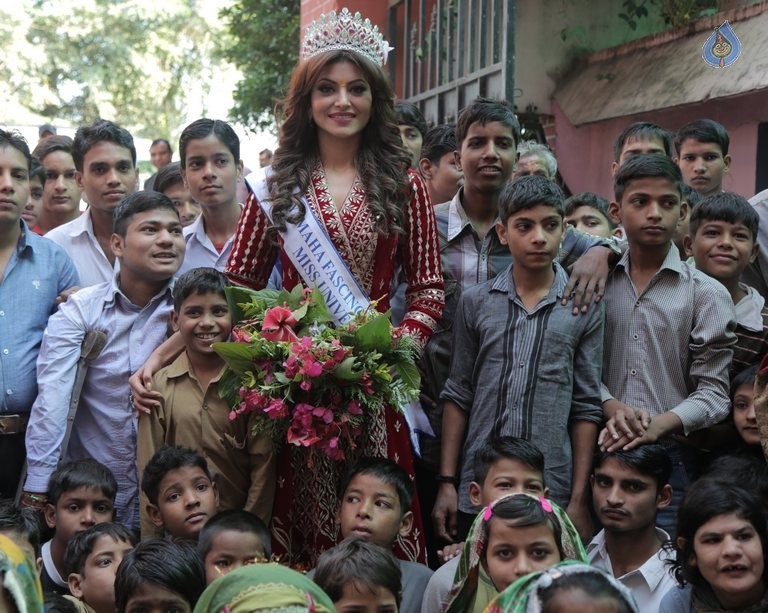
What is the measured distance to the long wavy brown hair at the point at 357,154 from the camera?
4238mm

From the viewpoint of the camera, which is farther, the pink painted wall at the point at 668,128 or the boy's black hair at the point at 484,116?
the pink painted wall at the point at 668,128

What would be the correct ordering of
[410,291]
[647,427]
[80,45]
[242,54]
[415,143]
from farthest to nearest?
1. [80,45]
2. [242,54]
3. [415,143]
4. [410,291]
5. [647,427]

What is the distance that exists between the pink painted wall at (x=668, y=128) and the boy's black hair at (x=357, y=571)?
431 centimetres

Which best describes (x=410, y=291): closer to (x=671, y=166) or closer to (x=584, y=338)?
(x=584, y=338)

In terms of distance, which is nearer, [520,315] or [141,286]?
[520,315]

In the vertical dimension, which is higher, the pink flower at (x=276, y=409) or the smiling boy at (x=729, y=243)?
the smiling boy at (x=729, y=243)

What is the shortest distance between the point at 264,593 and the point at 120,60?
27.0m

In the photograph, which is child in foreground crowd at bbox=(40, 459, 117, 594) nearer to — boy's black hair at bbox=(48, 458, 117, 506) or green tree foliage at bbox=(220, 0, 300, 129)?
boy's black hair at bbox=(48, 458, 117, 506)

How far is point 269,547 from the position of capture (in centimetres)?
416

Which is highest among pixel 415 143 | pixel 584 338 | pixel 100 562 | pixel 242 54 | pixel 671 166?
pixel 242 54

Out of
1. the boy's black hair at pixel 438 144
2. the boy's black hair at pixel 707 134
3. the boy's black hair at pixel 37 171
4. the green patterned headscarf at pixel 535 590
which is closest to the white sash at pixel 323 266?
the green patterned headscarf at pixel 535 590

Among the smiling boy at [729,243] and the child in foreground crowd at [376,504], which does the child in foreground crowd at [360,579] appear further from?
the smiling boy at [729,243]

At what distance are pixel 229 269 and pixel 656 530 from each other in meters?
1.87

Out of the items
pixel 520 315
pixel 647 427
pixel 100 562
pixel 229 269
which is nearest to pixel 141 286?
pixel 229 269
